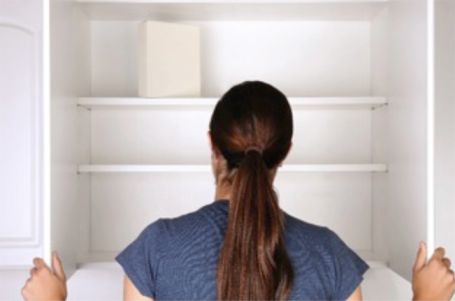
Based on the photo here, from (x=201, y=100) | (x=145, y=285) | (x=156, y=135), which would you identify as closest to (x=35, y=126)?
(x=156, y=135)

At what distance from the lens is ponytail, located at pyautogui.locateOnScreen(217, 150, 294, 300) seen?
1.08m

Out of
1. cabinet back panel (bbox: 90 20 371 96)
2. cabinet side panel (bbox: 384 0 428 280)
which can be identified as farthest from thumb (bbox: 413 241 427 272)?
cabinet back panel (bbox: 90 20 371 96)

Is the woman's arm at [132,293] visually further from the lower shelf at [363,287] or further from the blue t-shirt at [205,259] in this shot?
the lower shelf at [363,287]

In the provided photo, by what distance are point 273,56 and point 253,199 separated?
117 centimetres

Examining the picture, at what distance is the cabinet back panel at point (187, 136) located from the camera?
2.14m

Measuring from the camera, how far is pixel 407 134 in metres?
1.77

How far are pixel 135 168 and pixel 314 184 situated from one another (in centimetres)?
64

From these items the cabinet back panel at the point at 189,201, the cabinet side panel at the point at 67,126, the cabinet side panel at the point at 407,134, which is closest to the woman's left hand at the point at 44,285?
the cabinet side panel at the point at 67,126

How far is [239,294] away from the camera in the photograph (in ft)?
3.53

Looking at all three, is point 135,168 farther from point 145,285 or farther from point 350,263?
point 350,263

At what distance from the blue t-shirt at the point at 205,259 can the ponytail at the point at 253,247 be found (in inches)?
0.9

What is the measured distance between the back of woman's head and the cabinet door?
1.09 metres

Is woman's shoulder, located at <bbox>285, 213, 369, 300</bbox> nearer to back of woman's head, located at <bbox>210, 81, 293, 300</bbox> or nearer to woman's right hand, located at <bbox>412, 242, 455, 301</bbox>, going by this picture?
back of woman's head, located at <bbox>210, 81, 293, 300</bbox>

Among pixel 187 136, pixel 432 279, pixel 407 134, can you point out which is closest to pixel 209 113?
pixel 187 136
